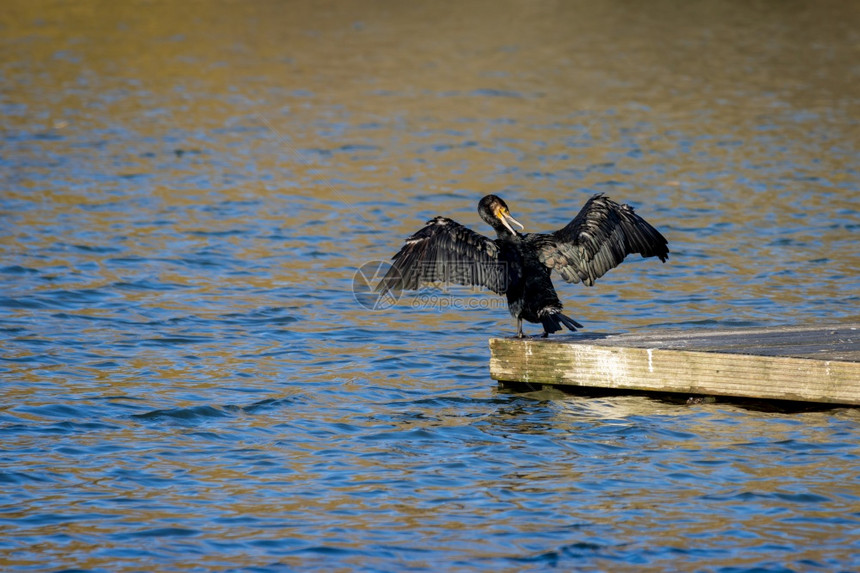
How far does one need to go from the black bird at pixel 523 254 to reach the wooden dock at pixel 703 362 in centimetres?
24

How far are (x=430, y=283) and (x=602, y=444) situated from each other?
1503 mm

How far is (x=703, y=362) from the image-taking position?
7113 millimetres

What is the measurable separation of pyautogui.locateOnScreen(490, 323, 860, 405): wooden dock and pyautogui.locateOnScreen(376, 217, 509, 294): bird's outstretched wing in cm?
47

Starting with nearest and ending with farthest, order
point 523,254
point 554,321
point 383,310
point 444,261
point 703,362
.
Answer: point 703,362, point 444,261, point 554,321, point 523,254, point 383,310

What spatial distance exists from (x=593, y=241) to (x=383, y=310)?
282 cm

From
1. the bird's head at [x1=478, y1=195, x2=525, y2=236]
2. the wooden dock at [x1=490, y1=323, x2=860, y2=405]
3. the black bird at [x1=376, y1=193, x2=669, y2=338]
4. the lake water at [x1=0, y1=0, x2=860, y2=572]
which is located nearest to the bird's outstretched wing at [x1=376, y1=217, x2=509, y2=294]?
the black bird at [x1=376, y1=193, x2=669, y2=338]

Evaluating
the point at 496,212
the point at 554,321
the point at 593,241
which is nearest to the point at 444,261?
the point at 496,212

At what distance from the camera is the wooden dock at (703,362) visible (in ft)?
22.8

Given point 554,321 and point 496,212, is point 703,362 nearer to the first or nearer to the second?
point 554,321

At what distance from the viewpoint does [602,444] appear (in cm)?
672

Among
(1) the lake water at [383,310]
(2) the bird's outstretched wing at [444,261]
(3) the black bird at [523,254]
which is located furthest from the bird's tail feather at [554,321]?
(1) the lake water at [383,310]

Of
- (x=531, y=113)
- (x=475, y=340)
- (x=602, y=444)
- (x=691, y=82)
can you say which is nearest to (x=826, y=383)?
(x=602, y=444)

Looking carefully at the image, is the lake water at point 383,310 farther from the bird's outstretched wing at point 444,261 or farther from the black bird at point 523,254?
the bird's outstretched wing at point 444,261

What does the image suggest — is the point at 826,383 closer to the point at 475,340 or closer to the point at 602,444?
the point at 602,444
